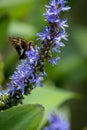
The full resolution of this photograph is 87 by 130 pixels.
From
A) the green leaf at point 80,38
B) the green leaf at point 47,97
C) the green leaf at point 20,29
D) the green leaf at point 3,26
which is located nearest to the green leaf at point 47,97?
the green leaf at point 47,97

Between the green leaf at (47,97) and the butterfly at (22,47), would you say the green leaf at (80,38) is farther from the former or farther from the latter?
the butterfly at (22,47)

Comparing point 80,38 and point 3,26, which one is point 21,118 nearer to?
point 3,26

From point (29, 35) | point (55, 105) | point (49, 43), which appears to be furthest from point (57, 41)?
point (29, 35)

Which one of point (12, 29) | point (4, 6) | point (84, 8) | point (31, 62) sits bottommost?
point (84, 8)

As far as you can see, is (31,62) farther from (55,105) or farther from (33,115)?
(55,105)

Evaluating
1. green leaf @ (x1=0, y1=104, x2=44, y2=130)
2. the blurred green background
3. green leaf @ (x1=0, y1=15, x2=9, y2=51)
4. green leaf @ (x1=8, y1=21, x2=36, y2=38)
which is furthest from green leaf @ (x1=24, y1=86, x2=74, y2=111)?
green leaf @ (x1=8, y1=21, x2=36, y2=38)

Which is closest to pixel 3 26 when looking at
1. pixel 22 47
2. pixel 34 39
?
pixel 34 39

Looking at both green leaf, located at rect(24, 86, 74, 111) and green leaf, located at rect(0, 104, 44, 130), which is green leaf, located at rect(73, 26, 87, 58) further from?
green leaf, located at rect(0, 104, 44, 130)
